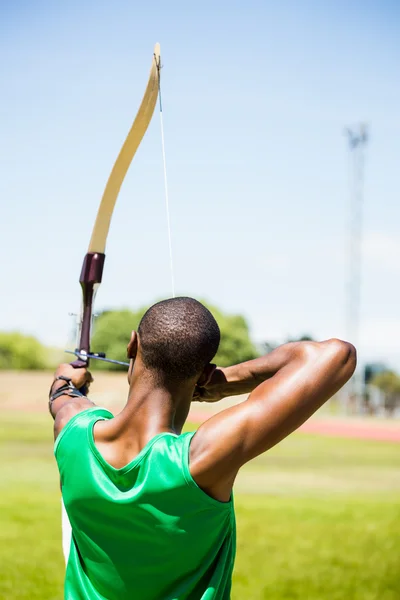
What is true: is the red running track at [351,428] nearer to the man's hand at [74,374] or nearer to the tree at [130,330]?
the man's hand at [74,374]

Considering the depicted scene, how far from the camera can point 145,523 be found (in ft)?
6.15

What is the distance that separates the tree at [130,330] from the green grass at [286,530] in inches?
1977

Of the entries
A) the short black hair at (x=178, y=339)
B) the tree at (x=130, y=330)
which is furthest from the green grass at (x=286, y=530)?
the tree at (x=130, y=330)

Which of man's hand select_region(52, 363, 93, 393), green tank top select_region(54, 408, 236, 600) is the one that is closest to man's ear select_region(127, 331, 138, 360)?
green tank top select_region(54, 408, 236, 600)

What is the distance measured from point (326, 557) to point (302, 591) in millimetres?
1393

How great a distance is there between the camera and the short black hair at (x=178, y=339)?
1.93 metres

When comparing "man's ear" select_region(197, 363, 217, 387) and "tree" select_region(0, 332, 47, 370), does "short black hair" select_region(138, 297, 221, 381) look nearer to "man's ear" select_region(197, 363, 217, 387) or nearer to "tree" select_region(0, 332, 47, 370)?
"man's ear" select_region(197, 363, 217, 387)

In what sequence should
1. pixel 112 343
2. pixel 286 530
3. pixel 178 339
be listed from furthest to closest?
1. pixel 112 343
2. pixel 286 530
3. pixel 178 339

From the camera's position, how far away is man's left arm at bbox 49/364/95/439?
221 cm

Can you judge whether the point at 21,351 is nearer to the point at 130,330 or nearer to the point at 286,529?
the point at 130,330

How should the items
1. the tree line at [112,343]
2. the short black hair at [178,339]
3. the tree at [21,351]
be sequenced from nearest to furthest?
the short black hair at [178,339]
the tree line at [112,343]
the tree at [21,351]

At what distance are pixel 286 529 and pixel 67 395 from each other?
7.96 metres

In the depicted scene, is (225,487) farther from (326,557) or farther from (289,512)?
(289,512)

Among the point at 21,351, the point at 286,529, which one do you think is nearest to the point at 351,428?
the point at 286,529
